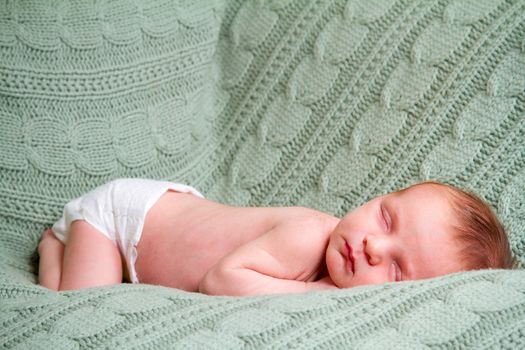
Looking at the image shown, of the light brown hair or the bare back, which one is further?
the bare back

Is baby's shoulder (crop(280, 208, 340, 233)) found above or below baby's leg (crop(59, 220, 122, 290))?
above

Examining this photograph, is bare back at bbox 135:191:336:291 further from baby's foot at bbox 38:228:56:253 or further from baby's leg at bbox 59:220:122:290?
baby's foot at bbox 38:228:56:253

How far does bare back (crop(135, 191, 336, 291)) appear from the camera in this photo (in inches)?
→ 59.1

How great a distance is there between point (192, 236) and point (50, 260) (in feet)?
1.17

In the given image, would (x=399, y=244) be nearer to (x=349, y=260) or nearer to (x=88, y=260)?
(x=349, y=260)

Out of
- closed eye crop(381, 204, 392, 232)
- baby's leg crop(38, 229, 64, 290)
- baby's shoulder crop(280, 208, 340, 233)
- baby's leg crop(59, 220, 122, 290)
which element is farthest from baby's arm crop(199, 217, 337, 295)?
baby's leg crop(38, 229, 64, 290)

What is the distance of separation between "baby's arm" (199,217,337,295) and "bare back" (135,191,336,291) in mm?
37

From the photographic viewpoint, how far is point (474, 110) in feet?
5.07

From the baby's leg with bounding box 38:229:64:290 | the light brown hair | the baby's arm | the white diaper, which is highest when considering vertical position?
the light brown hair

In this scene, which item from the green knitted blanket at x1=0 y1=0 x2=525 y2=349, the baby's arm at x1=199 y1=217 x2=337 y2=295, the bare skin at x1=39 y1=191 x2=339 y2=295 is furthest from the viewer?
the green knitted blanket at x1=0 y1=0 x2=525 y2=349

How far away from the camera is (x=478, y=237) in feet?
4.44

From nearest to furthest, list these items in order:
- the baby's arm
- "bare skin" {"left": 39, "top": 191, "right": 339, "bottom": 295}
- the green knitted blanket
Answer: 1. the baby's arm
2. "bare skin" {"left": 39, "top": 191, "right": 339, "bottom": 295}
3. the green knitted blanket

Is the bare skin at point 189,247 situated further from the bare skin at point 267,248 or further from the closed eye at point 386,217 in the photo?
the closed eye at point 386,217

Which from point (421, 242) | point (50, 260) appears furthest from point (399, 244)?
point (50, 260)
